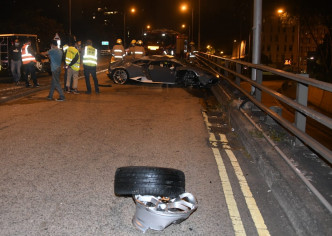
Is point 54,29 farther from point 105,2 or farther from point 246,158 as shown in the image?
point 105,2

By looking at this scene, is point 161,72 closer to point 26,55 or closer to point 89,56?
point 89,56

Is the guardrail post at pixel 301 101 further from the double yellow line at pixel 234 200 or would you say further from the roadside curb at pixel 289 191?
the double yellow line at pixel 234 200

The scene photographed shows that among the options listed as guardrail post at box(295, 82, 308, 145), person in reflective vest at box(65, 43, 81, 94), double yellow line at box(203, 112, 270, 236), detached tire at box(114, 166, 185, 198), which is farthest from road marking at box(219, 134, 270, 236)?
person in reflective vest at box(65, 43, 81, 94)

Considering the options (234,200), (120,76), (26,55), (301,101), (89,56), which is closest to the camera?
(234,200)

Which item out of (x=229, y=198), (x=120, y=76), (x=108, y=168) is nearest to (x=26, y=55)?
(x=120, y=76)

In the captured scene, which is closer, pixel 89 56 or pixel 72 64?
pixel 72 64

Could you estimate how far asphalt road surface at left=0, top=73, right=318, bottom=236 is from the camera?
15.3 feet

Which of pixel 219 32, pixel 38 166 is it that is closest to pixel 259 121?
pixel 38 166

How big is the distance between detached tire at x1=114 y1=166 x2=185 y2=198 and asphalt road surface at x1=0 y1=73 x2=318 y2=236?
0.40 metres

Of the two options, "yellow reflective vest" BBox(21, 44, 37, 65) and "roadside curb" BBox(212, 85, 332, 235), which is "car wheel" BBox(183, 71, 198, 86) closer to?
"yellow reflective vest" BBox(21, 44, 37, 65)

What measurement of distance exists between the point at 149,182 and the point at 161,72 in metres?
14.6

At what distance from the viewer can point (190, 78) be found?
1862cm

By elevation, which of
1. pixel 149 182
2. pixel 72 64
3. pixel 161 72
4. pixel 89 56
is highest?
pixel 89 56

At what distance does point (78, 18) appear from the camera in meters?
91.2
